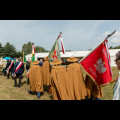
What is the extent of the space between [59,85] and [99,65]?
1676 mm

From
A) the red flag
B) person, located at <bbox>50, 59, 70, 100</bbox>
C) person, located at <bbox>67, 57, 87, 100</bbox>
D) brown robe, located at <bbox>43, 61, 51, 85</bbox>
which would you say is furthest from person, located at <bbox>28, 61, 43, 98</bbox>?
the red flag

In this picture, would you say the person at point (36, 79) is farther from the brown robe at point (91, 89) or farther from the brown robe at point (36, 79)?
the brown robe at point (91, 89)

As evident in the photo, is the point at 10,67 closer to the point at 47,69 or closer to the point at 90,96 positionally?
the point at 47,69

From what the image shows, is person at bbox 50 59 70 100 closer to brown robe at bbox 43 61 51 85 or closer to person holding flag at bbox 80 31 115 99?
person holding flag at bbox 80 31 115 99

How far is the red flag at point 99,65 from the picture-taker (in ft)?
7.79

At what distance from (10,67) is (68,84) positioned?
855cm

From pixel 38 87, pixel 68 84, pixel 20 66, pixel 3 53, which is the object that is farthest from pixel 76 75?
pixel 3 53

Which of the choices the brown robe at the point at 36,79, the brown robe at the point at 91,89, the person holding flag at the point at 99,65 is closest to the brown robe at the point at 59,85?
the brown robe at the point at 91,89

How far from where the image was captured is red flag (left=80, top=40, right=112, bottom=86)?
2373 mm

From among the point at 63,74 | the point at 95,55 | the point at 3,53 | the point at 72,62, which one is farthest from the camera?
the point at 3,53

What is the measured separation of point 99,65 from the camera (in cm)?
254

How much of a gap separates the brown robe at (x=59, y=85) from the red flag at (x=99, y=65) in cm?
120

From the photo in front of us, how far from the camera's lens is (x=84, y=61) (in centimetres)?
285

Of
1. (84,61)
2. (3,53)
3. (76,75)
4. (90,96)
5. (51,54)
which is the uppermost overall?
(3,53)
